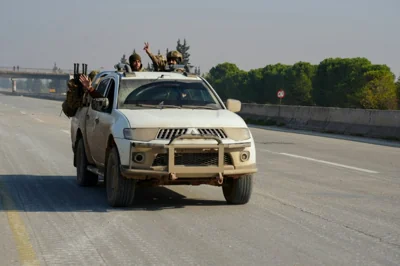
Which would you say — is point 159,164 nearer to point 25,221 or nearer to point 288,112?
point 25,221

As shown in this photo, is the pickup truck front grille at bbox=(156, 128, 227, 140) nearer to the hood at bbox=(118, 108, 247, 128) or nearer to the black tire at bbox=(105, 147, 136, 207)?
the hood at bbox=(118, 108, 247, 128)

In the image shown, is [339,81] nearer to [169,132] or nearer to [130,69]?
[130,69]

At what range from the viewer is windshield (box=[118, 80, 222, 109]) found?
10.1 meters

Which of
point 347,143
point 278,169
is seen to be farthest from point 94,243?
point 347,143

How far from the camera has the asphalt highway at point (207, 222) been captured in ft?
21.9

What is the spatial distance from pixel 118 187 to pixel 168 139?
0.90 m

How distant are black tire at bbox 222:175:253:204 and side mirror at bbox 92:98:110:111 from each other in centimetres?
193

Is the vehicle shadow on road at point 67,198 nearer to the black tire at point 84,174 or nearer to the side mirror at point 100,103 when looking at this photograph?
the black tire at point 84,174

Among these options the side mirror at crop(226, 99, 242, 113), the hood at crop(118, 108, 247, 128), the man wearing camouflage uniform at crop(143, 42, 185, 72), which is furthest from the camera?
the man wearing camouflage uniform at crop(143, 42, 185, 72)

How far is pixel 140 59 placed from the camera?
1262cm

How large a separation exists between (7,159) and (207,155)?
26.5 ft

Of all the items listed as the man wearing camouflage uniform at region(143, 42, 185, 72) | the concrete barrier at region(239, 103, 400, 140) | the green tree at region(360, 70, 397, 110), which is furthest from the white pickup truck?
the green tree at region(360, 70, 397, 110)

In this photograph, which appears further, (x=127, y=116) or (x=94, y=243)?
(x=127, y=116)

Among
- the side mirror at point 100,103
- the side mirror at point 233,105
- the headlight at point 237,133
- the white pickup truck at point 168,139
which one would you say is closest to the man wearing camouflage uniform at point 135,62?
the white pickup truck at point 168,139
